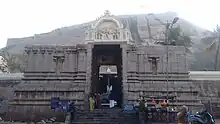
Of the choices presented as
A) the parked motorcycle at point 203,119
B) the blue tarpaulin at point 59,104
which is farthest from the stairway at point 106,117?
the parked motorcycle at point 203,119

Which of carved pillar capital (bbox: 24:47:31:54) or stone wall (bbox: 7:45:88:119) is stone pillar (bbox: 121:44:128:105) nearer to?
stone wall (bbox: 7:45:88:119)

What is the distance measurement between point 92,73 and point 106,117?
4.76m

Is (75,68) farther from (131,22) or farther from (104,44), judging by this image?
(131,22)

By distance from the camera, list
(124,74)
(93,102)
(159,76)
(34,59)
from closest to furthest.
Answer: (93,102)
(124,74)
(159,76)
(34,59)

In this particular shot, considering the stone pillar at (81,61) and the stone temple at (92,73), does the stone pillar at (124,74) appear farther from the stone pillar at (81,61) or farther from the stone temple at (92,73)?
the stone pillar at (81,61)

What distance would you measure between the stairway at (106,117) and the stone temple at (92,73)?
140 centimetres

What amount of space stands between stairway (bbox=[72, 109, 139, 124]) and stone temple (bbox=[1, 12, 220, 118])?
55.0 inches

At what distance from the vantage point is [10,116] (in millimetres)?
18047

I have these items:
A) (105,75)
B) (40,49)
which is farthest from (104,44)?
(105,75)

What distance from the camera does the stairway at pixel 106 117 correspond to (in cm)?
1599

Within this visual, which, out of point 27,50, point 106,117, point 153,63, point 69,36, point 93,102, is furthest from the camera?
point 69,36

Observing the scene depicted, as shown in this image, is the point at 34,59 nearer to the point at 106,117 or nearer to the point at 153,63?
the point at 106,117

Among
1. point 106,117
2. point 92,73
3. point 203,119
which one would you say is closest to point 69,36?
point 92,73

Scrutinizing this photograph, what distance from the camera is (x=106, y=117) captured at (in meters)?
16.5
